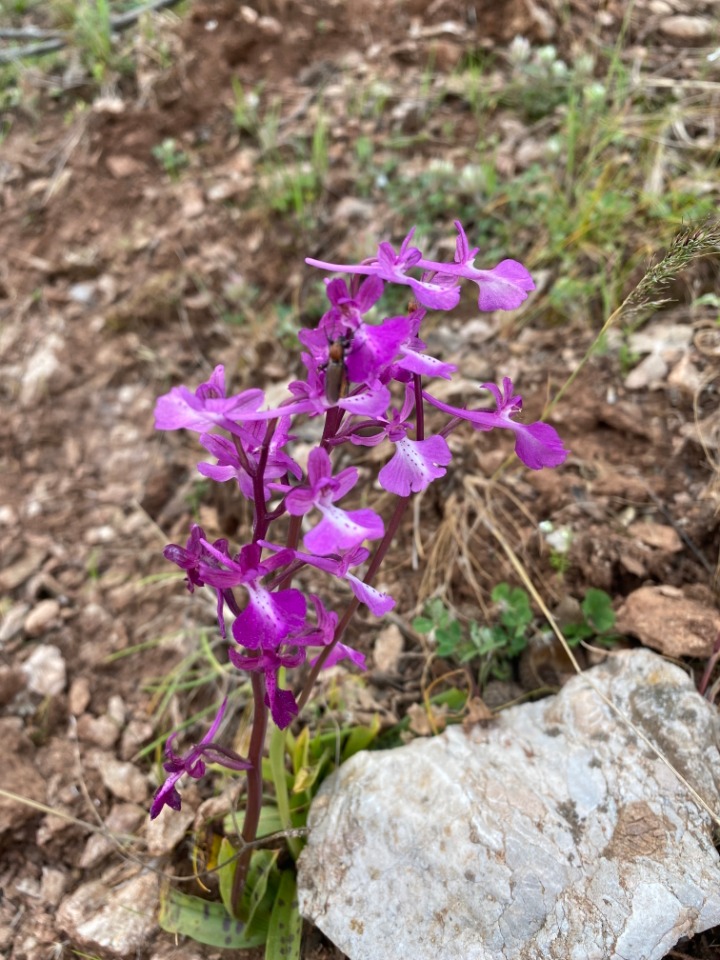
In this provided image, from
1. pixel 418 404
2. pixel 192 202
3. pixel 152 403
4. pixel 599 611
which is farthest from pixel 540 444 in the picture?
pixel 192 202

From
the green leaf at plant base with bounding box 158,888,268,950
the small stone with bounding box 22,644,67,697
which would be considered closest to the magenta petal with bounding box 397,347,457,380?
the green leaf at plant base with bounding box 158,888,268,950

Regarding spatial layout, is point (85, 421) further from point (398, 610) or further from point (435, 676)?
point (435, 676)

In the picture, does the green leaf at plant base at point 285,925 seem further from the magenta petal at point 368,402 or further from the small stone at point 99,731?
the magenta petal at point 368,402

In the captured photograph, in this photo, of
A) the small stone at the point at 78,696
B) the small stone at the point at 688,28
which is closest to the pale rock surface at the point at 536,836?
the small stone at the point at 78,696

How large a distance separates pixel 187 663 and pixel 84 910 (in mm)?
799

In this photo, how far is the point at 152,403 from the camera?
11.9 ft

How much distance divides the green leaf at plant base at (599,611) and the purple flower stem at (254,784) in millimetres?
1012

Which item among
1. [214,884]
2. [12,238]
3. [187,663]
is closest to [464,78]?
[12,238]

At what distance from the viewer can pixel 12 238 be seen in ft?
13.9

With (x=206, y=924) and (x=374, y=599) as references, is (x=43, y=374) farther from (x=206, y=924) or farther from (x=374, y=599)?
(x=374, y=599)

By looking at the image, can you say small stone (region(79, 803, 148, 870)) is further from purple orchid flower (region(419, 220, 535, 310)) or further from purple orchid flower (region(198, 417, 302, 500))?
purple orchid flower (region(419, 220, 535, 310))

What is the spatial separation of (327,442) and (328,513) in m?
0.15

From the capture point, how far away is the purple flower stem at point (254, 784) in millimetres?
1609

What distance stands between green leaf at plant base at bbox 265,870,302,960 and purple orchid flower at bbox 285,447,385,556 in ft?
3.74
